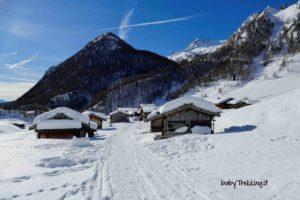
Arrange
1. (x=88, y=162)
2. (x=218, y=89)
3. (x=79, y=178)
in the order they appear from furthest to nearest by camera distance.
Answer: (x=218, y=89) → (x=88, y=162) → (x=79, y=178)

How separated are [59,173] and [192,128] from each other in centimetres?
2105

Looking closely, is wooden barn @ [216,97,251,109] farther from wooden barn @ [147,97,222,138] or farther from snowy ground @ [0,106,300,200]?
snowy ground @ [0,106,300,200]

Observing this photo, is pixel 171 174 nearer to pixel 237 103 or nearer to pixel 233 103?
pixel 237 103

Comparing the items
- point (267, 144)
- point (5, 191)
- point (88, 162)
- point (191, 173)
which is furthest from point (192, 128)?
point (5, 191)

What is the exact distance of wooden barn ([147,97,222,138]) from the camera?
3369 cm

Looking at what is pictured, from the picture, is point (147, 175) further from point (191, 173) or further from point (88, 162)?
point (88, 162)

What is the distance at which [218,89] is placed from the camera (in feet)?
511

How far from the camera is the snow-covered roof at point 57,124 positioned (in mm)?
39969

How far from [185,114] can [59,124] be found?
54.6 ft

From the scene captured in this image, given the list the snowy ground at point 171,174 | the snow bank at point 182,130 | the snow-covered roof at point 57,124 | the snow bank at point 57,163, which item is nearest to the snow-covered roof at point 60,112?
the snow-covered roof at point 57,124

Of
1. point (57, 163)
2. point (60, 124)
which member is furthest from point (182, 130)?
point (57, 163)

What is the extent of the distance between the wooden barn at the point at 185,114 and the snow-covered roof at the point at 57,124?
12.6 meters

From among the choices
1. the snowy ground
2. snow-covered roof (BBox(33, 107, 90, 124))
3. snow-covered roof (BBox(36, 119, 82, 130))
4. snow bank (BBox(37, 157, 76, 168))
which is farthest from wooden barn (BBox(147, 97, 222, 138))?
snow bank (BBox(37, 157, 76, 168))

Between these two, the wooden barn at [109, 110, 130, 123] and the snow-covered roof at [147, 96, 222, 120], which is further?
the wooden barn at [109, 110, 130, 123]
